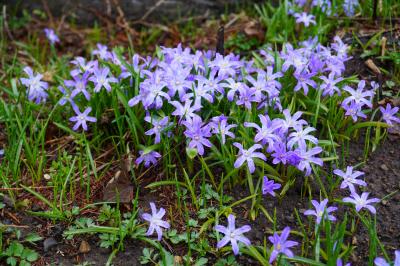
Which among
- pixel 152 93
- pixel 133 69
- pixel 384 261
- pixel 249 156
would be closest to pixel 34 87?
pixel 133 69

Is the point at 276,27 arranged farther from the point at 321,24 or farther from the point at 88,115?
the point at 88,115

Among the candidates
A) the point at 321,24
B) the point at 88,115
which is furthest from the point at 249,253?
the point at 321,24

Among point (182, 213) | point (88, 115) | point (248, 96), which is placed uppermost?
point (248, 96)

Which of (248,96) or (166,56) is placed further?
(166,56)

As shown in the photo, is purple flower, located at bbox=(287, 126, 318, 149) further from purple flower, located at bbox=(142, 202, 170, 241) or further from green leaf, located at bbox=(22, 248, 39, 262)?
green leaf, located at bbox=(22, 248, 39, 262)

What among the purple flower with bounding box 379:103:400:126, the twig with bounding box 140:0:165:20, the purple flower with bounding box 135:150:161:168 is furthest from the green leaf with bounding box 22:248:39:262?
the twig with bounding box 140:0:165:20

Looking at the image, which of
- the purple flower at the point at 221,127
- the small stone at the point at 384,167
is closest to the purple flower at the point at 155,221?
the purple flower at the point at 221,127
